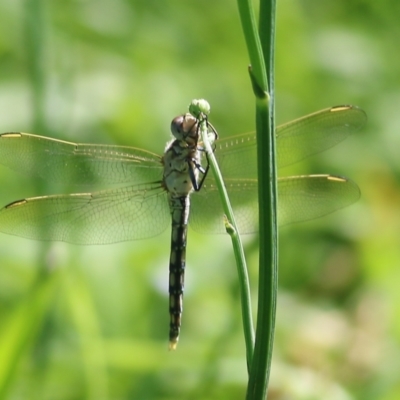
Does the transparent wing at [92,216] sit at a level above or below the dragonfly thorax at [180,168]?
below

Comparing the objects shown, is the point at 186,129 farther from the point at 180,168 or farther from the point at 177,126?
the point at 180,168

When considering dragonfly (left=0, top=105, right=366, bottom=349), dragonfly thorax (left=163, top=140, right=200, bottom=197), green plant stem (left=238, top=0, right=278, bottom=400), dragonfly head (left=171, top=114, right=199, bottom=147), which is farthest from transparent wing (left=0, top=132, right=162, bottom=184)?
green plant stem (left=238, top=0, right=278, bottom=400)

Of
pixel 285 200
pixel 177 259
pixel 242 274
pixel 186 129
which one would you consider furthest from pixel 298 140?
pixel 242 274

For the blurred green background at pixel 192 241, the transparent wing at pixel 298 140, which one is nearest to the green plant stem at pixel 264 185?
the blurred green background at pixel 192 241

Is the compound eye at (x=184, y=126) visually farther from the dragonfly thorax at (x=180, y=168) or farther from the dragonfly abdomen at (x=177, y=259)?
the dragonfly abdomen at (x=177, y=259)

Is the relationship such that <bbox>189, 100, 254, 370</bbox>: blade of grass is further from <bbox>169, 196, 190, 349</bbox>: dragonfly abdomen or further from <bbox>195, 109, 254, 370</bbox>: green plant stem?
<bbox>169, 196, 190, 349</bbox>: dragonfly abdomen

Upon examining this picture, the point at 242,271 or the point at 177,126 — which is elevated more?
the point at 177,126
